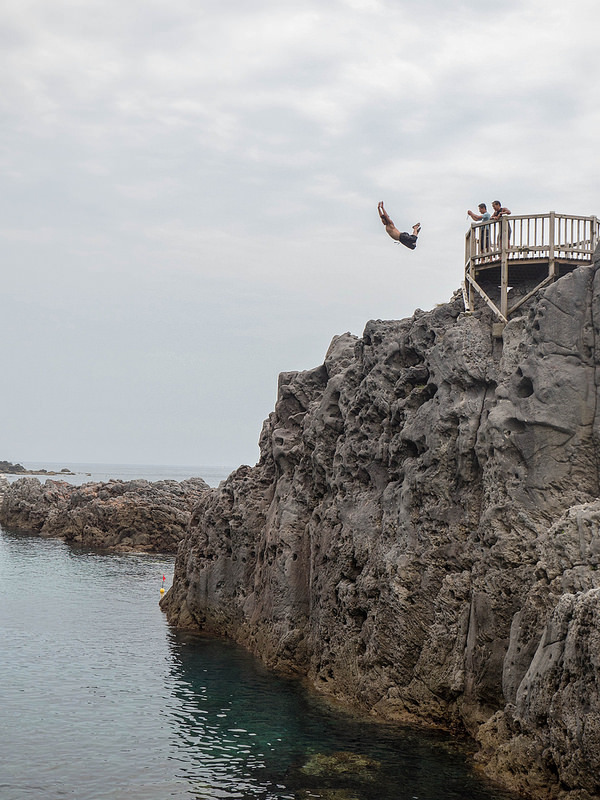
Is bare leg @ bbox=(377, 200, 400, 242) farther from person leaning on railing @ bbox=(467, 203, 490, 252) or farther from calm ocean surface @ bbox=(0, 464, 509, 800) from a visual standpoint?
calm ocean surface @ bbox=(0, 464, 509, 800)

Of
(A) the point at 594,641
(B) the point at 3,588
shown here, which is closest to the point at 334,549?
(A) the point at 594,641

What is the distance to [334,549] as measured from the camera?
31562 millimetres

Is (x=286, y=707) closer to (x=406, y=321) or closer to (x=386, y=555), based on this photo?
(x=386, y=555)

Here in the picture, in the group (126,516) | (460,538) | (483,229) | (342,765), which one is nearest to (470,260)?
(483,229)

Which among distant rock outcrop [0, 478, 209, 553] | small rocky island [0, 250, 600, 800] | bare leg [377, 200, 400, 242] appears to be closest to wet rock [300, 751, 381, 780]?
small rocky island [0, 250, 600, 800]

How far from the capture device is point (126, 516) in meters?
80.9

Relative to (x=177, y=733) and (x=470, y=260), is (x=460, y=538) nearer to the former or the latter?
(x=470, y=260)

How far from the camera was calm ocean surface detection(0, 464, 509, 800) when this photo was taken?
69.5 feet

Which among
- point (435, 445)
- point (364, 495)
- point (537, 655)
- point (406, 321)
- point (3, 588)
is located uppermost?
point (406, 321)

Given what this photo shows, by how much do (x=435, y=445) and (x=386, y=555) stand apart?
172 inches

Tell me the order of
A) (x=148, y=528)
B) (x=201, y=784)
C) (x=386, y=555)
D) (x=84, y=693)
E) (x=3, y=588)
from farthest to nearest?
(x=148, y=528) → (x=3, y=588) → (x=84, y=693) → (x=386, y=555) → (x=201, y=784)

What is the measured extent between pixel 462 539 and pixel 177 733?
36.4 feet

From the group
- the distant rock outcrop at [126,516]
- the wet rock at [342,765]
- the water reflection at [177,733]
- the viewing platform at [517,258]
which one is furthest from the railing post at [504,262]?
the distant rock outcrop at [126,516]

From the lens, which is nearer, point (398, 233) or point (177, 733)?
point (177, 733)
